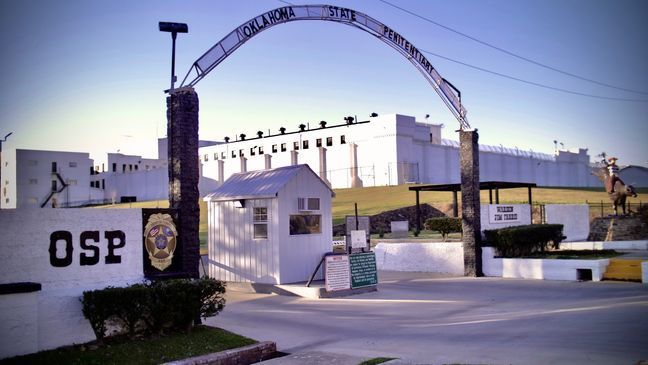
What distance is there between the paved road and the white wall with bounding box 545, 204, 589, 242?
12802 mm

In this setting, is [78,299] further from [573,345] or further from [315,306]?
[573,345]

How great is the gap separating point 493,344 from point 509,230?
12104mm

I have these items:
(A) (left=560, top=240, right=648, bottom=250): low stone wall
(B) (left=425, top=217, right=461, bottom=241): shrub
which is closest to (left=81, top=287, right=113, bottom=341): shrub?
(B) (left=425, top=217, right=461, bottom=241): shrub

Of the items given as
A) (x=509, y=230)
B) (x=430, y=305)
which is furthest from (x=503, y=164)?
(x=430, y=305)

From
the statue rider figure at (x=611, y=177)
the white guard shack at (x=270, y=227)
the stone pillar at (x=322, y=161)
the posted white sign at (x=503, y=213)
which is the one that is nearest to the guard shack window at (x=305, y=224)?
the white guard shack at (x=270, y=227)

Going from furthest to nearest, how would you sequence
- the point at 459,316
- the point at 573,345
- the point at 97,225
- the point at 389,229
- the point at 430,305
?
the point at 389,229 < the point at 430,305 < the point at 459,316 < the point at 97,225 < the point at 573,345

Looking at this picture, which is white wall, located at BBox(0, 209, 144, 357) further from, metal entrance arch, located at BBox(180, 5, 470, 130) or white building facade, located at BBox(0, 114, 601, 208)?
white building facade, located at BBox(0, 114, 601, 208)

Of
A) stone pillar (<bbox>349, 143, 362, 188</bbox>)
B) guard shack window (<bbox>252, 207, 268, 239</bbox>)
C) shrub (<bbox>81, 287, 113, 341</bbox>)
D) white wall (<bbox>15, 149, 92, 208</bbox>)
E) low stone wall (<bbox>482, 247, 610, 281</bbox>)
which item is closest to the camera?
shrub (<bbox>81, 287, 113, 341</bbox>)

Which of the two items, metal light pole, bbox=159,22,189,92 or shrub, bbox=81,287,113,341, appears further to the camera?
metal light pole, bbox=159,22,189,92

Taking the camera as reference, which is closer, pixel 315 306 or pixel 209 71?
pixel 209 71

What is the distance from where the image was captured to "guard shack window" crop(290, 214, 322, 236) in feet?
60.7

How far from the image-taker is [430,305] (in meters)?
15.2

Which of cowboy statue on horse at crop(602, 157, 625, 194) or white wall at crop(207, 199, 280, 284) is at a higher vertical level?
cowboy statue on horse at crop(602, 157, 625, 194)

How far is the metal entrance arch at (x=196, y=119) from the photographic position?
41.8 ft
